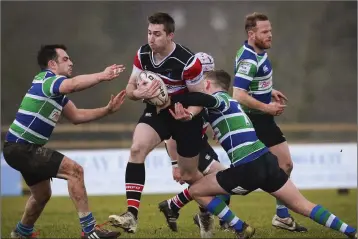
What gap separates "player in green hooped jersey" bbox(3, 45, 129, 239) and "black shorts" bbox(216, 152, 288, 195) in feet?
3.80

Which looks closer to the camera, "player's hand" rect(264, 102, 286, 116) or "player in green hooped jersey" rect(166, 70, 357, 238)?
"player in green hooped jersey" rect(166, 70, 357, 238)

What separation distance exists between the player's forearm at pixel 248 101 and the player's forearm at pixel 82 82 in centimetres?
171

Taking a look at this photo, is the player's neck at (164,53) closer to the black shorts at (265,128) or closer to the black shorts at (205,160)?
the black shorts at (205,160)

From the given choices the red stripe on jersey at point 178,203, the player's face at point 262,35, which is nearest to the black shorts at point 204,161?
the red stripe on jersey at point 178,203

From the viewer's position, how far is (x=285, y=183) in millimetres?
6758

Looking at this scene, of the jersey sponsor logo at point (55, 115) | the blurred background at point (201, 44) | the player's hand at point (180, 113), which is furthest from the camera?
the blurred background at point (201, 44)

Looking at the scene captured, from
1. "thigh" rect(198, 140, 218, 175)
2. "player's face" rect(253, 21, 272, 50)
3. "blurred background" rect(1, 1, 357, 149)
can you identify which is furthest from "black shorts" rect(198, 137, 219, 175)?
"blurred background" rect(1, 1, 357, 149)

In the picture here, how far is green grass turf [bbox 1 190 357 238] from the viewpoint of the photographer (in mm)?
8234

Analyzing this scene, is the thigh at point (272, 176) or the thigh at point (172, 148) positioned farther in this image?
the thigh at point (172, 148)

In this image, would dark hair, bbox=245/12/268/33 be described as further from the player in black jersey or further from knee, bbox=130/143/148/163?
knee, bbox=130/143/148/163

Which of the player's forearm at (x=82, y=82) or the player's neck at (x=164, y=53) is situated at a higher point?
the player's neck at (x=164, y=53)

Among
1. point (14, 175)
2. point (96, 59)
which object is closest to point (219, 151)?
point (14, 175)

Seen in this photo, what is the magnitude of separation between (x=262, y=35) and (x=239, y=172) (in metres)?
2.00

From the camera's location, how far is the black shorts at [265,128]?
822 cm
